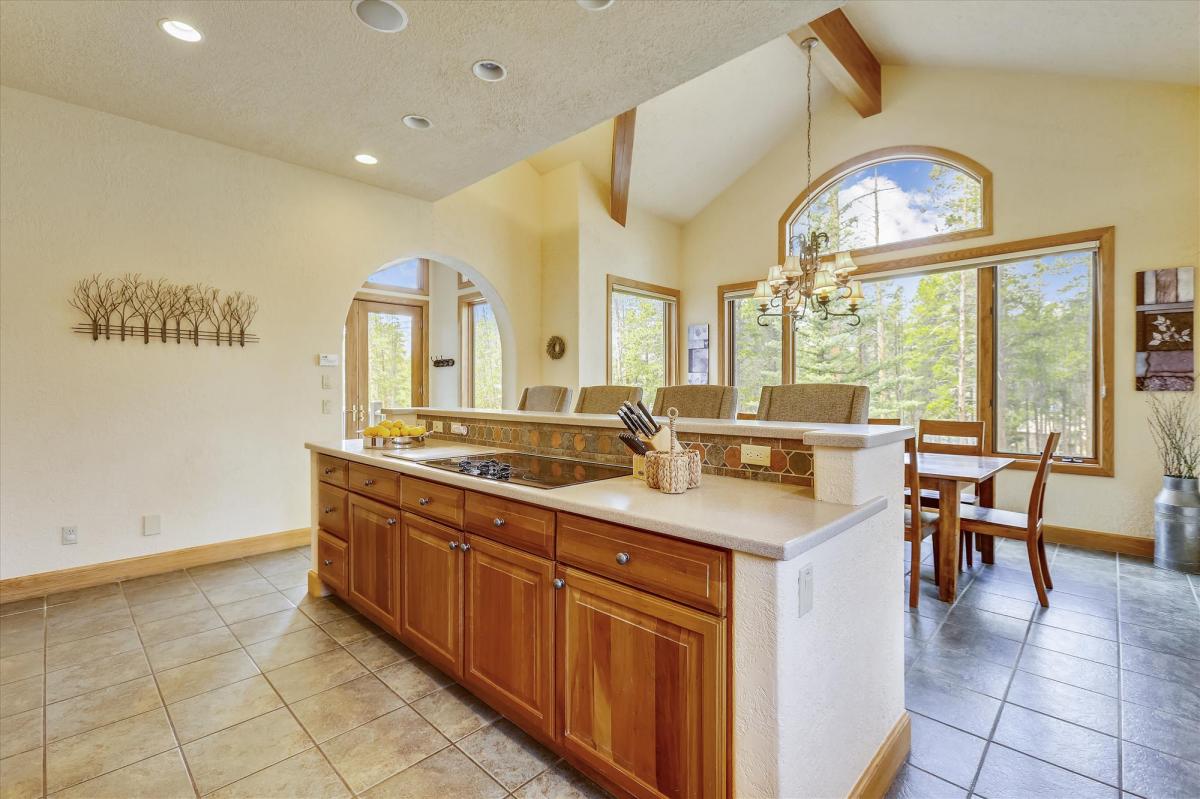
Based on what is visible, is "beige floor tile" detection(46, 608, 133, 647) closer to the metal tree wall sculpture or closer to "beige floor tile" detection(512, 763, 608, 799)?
the metal tree wall sculpture

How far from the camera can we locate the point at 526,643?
5.33 feet

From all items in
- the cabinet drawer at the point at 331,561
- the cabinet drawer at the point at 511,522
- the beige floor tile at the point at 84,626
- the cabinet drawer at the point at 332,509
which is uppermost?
the cabinet drawer at the point at 511,522

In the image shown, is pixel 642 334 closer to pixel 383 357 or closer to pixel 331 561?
pixel 383 357

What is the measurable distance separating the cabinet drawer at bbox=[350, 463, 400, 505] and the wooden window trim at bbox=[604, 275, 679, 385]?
338cm

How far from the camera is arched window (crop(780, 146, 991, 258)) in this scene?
4.52 m

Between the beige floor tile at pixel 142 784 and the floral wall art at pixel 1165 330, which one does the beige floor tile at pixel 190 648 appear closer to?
the beige floor tile at pixel 142 784

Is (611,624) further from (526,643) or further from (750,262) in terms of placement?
(750,262)

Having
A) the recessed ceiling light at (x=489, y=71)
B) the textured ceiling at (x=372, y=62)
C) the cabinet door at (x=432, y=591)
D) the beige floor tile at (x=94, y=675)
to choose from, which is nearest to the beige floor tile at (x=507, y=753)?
the cabinet door at (x=432, y=591)

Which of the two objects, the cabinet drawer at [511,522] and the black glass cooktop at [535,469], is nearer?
the cabinet drawer at [511,522]

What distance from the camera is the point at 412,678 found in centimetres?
216

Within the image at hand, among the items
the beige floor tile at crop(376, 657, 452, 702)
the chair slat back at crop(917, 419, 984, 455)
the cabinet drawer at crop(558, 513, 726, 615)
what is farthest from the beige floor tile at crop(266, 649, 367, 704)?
the chair slat back at crop(917, 419, 984, 455)

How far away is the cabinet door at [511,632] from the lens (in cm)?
156

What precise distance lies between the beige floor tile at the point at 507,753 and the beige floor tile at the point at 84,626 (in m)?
2.15

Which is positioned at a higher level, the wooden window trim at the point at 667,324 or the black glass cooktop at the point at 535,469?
the wooden window trim at the point at 667,324
